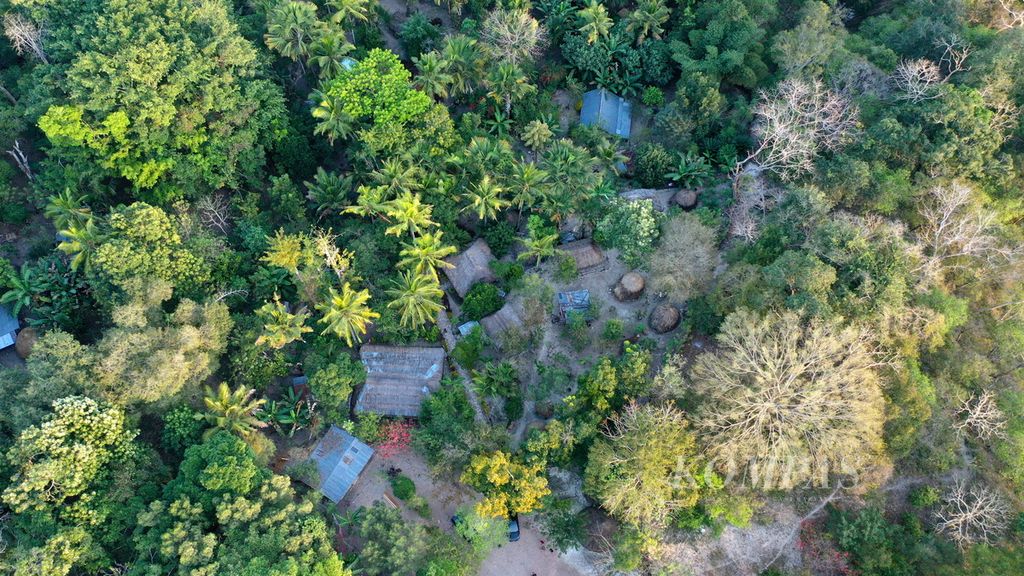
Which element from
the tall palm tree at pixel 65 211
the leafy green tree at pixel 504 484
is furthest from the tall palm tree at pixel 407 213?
the tall palm tree at pixel 65 211

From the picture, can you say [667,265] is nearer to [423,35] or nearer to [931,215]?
[931,215]

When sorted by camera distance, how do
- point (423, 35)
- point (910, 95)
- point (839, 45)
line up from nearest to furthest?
point (910, 95)
point (839, 45)
point (423, 35)

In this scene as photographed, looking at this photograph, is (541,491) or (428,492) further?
(428,492)

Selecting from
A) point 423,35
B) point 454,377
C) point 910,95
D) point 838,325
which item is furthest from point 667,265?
point 423,35

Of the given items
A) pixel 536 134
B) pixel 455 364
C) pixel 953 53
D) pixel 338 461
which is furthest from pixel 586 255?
pixel 953 53

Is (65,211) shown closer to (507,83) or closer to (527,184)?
(527,184)

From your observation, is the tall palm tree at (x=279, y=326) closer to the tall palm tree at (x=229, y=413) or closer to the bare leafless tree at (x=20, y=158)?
the tall palm tree at (x=229, y=413)
